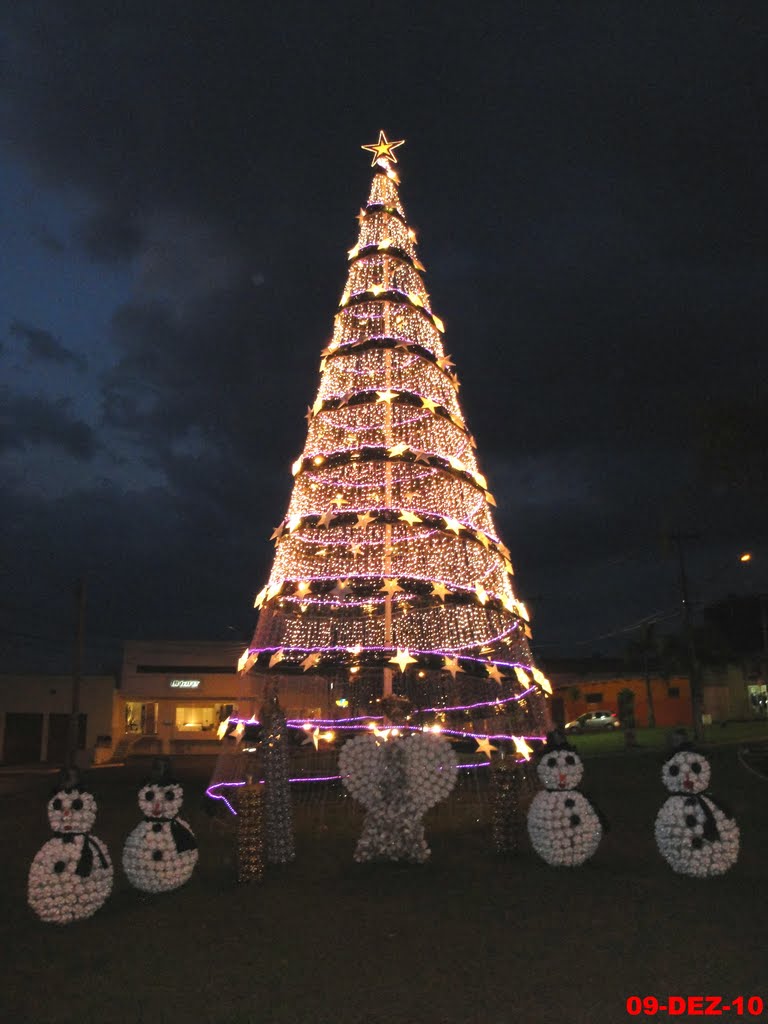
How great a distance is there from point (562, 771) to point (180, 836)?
3777mm

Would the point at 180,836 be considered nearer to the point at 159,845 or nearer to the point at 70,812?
the point at 159,845

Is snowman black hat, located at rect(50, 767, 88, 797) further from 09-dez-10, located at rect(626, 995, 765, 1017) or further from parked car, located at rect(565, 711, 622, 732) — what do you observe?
parked car, located at rect(565, 711, 622, 732)

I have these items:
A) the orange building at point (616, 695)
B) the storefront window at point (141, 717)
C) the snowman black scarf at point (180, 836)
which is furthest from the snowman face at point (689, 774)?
the orange building at point (616, 695)

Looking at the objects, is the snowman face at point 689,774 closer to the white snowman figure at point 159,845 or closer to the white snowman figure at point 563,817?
the white snowman figure at point 563,817

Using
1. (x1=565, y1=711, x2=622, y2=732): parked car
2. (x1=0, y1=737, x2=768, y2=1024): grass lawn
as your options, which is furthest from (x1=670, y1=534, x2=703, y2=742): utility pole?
(x1=0, y1=737, x2=768, y2=1024): grass lawn

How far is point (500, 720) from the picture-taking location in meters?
12.1

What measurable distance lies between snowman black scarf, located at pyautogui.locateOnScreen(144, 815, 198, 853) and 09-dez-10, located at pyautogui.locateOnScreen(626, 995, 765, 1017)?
14.6ft

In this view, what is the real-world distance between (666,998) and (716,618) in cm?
5469

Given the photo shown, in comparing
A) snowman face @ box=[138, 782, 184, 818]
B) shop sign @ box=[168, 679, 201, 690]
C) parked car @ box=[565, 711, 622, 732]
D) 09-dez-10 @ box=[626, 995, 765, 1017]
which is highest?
shop sign @ box=[168, 679, 201, 690]

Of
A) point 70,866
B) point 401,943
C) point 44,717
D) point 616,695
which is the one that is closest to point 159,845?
point 70,866

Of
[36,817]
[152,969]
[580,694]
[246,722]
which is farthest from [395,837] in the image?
[580,694]

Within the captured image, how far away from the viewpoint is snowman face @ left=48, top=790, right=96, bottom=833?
7.02m

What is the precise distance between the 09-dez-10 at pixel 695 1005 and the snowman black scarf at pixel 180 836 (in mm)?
4445

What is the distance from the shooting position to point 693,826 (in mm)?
7766
